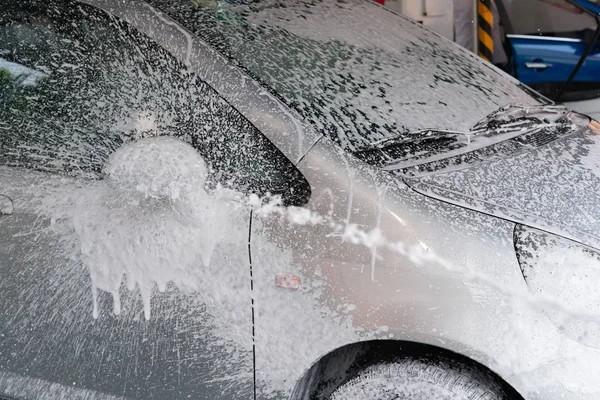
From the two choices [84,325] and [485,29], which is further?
[485,29]

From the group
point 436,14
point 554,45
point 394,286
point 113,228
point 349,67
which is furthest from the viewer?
point 436,14

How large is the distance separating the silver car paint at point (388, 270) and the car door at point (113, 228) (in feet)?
0.24

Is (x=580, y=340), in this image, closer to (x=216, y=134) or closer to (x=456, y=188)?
(x=456, y=188)

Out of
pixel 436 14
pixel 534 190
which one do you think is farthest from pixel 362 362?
pixel 436 14

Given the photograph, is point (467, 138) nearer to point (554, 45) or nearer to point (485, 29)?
point (554, 45)

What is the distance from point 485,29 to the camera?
6160 mm

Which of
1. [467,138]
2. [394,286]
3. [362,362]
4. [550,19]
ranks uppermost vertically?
[467,138]

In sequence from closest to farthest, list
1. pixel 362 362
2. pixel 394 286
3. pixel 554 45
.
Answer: pixel 394 286
pixel 362 362
pixel 554 45

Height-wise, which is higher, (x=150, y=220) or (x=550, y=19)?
(x=150, y=220)

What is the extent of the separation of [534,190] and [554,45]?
3.77 meters

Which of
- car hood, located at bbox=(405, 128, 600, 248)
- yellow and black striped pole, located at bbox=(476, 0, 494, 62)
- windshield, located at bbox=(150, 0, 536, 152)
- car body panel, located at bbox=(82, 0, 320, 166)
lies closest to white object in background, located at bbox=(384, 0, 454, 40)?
yellow and black striped pole, located at bbox=(476, 0, 494, 62)

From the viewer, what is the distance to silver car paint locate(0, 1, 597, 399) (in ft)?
6.59

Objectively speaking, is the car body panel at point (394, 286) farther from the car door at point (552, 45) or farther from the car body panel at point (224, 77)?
the car door at point (552, 45)

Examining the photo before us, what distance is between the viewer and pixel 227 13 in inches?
103
